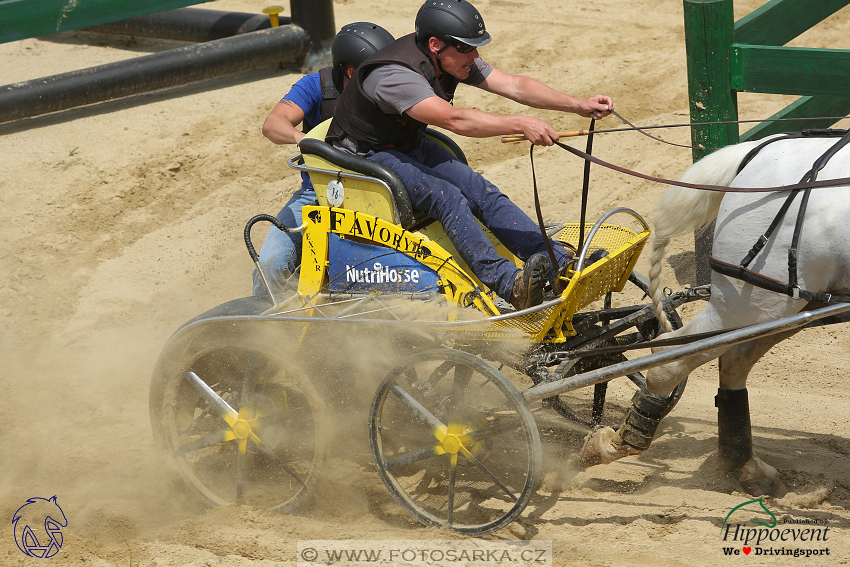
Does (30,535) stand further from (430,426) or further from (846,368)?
(846,368)

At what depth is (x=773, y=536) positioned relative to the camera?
125 inches

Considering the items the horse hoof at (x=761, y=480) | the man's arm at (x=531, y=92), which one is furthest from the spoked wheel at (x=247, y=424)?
the horse hoof at (x=761, y=480)

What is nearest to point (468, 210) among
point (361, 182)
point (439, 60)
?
point (361, 182)

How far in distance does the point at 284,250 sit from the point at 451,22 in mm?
1607

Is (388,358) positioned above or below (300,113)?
below

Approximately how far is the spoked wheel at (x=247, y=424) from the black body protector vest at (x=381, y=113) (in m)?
1.11

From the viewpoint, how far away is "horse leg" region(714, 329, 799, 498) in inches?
136

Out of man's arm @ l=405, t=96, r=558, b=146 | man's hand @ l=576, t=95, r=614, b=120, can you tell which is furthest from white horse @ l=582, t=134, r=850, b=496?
man's arm @ l=405, t=96, r=558, b=146

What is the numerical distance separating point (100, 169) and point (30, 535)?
4165mm

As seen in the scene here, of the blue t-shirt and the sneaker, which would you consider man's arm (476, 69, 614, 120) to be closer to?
the sneaker

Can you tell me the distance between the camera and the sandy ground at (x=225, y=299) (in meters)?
3.38

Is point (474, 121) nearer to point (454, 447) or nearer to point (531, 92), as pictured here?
point (531, 92)

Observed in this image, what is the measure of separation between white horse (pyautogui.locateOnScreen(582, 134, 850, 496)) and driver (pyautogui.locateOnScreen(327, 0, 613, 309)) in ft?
1.83

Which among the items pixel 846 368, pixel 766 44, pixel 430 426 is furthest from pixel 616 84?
pixel 430 426
